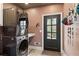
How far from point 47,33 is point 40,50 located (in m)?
0.28

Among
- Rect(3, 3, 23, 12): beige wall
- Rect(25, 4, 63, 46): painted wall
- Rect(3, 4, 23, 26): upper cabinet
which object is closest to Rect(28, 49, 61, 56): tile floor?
Rect(25, 4, 63, 46): painted wall

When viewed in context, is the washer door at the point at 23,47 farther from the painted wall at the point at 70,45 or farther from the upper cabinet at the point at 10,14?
the painted wall at the point at 70,45

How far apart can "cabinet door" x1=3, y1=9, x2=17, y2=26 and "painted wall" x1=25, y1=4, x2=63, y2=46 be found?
0.70 feet

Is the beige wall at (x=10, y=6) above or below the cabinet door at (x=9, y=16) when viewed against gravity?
above

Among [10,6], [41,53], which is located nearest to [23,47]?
[41,53]

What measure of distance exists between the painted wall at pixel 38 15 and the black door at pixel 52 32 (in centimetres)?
8

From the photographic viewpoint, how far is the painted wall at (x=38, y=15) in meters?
2.04

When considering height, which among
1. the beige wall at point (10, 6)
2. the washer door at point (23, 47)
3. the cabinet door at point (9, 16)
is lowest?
the washer door at point (23, 47)

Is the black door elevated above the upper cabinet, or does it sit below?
below

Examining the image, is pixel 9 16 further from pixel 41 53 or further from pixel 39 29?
pixel 41 53

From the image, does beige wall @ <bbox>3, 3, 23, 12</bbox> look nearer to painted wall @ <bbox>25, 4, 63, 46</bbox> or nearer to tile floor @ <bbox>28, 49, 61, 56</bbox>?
painted wall @ <bbox>25, 4, 63, 46</bbox>

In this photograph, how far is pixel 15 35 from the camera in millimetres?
2043

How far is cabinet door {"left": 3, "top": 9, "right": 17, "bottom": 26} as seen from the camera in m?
2.01

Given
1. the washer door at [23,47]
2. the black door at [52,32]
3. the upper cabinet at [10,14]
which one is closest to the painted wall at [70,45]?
the black door at [52,32]
